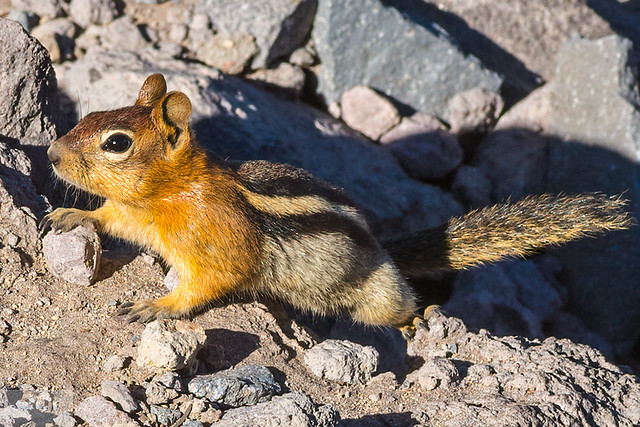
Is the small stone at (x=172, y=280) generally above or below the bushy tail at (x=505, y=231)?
below

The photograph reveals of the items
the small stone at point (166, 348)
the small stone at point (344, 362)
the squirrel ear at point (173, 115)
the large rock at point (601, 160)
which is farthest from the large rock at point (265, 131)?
the small stone at point (166, 348)

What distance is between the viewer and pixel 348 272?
4.64 m

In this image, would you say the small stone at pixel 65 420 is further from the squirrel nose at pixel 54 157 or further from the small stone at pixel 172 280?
the squirrel nose at pixel 54 157

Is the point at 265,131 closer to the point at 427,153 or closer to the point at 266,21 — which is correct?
the point at 266,21

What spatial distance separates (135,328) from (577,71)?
5.21 metres

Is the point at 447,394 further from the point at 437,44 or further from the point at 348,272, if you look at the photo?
the point at 437,44

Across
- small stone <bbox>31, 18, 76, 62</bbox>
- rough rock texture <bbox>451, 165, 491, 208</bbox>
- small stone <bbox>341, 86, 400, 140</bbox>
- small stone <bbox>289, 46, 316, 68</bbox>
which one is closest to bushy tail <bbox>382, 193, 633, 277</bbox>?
rough rock texture <bbox>451, 165, 491, 208</bbox>

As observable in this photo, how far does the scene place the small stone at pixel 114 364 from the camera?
3.46m

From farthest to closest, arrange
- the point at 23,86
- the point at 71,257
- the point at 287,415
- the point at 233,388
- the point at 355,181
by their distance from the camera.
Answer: the point at 355,181 < the point at 23,86 < the point at 71,257 < the point at 233,388 < the point at 287,415

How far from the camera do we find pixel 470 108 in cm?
711

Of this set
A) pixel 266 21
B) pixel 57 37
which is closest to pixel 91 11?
pixel 57 37

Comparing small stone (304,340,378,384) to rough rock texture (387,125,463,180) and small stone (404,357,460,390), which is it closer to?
small stone (404,357,460,390)

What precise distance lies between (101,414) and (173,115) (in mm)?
1774

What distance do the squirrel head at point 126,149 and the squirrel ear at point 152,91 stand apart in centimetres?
26
